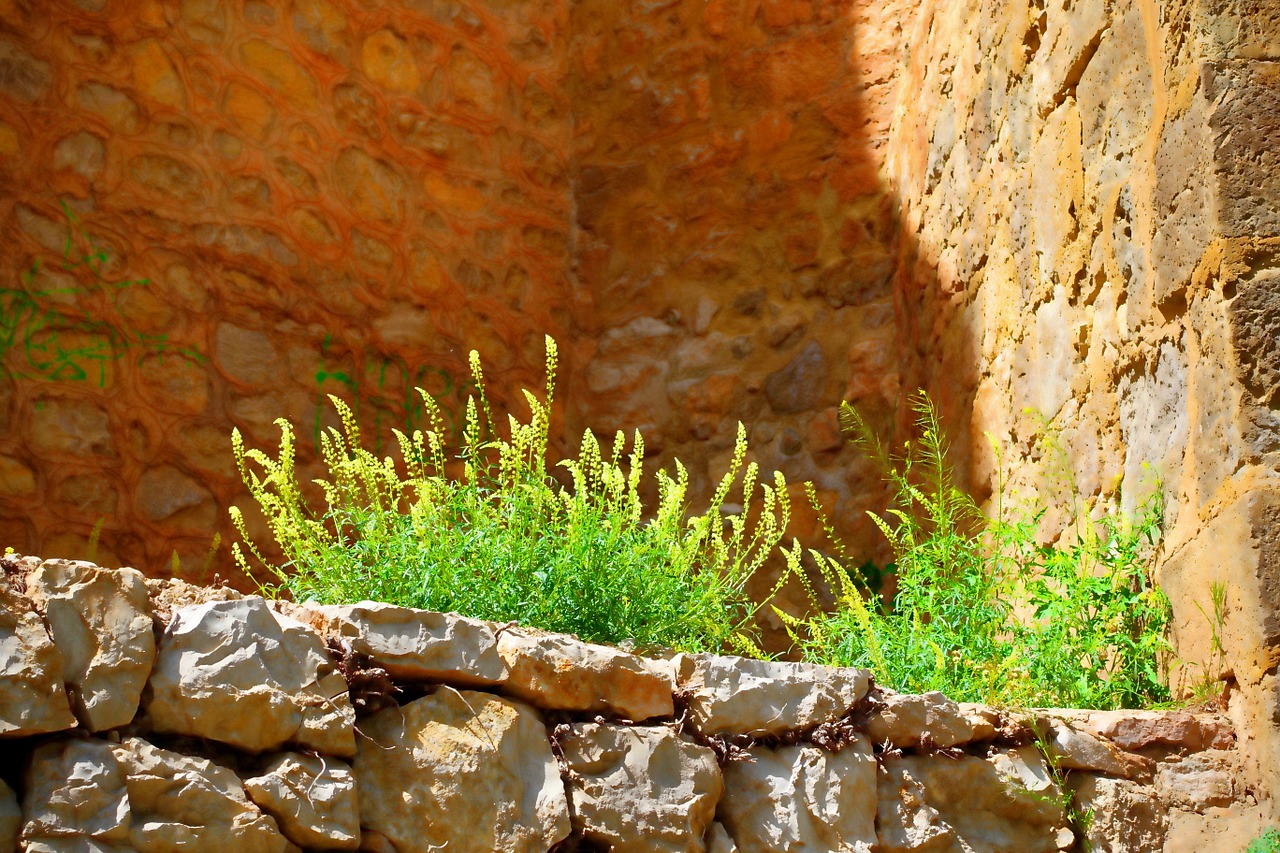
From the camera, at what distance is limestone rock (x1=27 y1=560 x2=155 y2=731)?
1.59 metres

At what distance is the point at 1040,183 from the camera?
3.28m

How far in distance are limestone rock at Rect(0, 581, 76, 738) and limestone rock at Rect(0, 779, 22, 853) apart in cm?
7

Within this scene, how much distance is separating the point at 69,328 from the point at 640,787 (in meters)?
3.09

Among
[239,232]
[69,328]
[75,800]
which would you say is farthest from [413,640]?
[239,232]

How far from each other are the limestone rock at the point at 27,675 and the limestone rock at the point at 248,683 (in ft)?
0.43

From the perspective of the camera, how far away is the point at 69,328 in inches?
165

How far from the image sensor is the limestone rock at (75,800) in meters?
1.48

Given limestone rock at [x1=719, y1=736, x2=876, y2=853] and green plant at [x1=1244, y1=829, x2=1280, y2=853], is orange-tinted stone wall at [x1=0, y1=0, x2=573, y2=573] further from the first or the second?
green plant at [x1=1244, y1=829, x2=1280, y2=853]

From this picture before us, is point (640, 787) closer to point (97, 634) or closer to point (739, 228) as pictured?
point (97, 634)

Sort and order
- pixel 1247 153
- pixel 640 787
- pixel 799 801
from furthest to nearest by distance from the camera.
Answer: pixel 1247 153 → pixel 799 801 → pixel 640 787

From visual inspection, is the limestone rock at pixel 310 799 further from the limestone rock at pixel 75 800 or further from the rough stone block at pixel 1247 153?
the rough stone block at pixel 1247 153

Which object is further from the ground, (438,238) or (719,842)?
(438,238)

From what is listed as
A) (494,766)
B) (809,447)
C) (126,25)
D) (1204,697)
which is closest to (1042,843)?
(1204,697)

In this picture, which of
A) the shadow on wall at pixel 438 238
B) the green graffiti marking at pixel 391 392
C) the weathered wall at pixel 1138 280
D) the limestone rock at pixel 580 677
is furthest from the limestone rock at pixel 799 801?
the green graffiti marking at pixel 391 392
